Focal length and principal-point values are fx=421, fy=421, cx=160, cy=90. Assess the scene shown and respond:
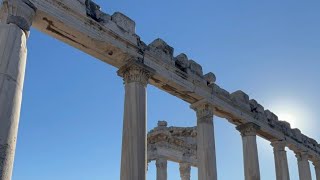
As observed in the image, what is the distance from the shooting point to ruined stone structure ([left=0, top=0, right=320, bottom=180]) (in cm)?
1287

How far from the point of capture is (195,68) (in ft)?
73.2

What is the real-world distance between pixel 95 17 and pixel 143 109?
4.35 meters

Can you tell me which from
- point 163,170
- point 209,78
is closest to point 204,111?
point 209,78

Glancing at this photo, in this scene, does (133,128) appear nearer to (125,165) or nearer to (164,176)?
(125,165)

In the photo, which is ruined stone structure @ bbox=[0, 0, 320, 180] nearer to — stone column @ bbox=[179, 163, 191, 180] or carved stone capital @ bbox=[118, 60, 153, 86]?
carved stone capital @ bbox=[118, 60, 153, 86]

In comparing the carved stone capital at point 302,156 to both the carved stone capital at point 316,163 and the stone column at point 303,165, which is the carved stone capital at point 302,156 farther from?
the carved stone capital at point 316,163

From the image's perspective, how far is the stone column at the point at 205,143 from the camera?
20.8m

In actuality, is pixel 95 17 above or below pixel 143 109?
above

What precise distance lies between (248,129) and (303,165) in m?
7.94

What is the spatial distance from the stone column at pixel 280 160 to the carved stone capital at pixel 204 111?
24.9ft

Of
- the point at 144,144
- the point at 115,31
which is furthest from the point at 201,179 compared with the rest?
the point at 115,31

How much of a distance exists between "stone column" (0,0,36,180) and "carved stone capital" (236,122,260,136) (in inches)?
573

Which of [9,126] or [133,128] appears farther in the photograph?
[133,128]

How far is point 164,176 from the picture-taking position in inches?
1329
